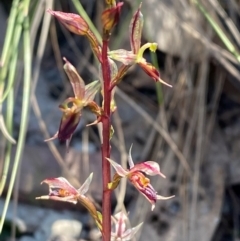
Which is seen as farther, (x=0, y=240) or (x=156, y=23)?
(x=156, y=23)

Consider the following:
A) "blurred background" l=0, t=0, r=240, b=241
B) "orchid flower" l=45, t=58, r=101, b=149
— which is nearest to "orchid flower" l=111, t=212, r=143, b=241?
"orchid flower" l=45, t=58, r=101, b=149

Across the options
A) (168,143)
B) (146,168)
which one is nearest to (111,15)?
(146,168)

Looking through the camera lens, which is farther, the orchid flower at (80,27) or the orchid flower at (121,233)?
the orchid flower at (121,233)

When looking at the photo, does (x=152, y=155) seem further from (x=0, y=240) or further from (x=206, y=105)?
(x=0, y=240)

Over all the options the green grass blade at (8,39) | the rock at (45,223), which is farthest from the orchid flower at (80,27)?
the rock at (45,223)

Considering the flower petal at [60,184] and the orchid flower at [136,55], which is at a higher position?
the orchid flower at [136,55]

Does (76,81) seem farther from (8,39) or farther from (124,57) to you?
(8,39)

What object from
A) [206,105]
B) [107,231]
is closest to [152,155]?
[206,105]

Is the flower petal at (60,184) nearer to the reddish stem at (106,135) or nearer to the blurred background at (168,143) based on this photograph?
the reddish stem at (106,135)
